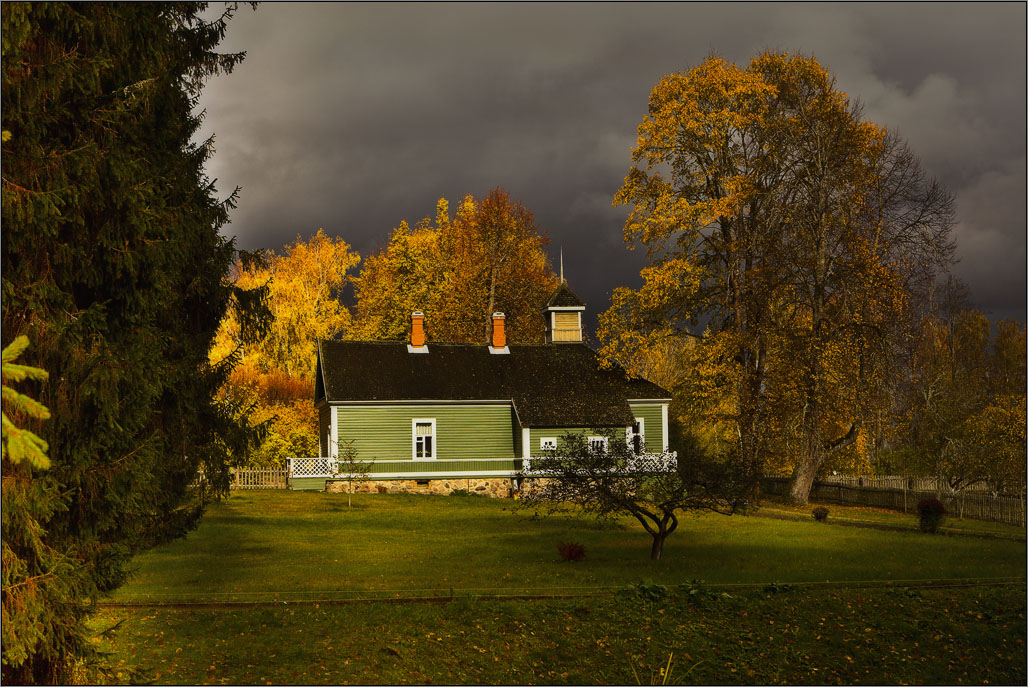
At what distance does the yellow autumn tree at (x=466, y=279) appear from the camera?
4881 centimetres

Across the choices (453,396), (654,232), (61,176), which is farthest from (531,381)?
(61,176)

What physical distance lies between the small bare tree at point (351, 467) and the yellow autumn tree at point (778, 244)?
10165 millimetres

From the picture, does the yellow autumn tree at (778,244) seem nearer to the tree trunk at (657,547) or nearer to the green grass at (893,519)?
the green grass at (893,519)

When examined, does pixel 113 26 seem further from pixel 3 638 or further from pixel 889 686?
pixel 889 686

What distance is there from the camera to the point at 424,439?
36.7 m

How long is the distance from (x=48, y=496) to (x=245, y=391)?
31.7m

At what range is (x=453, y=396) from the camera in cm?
3669

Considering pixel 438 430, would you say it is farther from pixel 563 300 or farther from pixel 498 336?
pixel 563 300

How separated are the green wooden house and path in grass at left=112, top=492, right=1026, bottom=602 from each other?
6635 millimetres

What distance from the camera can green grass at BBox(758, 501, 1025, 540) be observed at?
26438 millimetres

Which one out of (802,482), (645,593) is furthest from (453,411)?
(645,593)

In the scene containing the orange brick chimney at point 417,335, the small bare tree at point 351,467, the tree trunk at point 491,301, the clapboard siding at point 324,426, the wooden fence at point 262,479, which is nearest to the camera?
the small bare tree at point 351,467

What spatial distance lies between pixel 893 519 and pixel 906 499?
3844 mm

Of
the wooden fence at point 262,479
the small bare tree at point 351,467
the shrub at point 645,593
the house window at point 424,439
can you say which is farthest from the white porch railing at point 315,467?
the shrub at point 645,593
